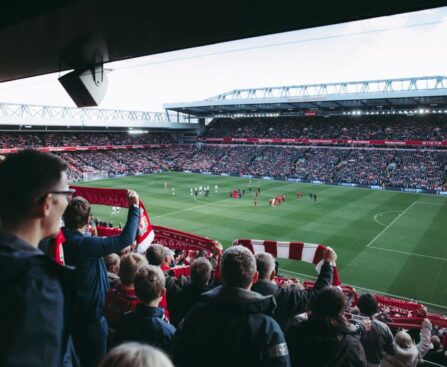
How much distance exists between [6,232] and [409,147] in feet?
195

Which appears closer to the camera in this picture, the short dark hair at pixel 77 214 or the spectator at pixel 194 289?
the short dark hair at pixel 77 214

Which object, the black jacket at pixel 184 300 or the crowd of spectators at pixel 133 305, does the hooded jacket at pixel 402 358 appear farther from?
the black jacket at pixel 184 300

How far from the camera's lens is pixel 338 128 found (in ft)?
201

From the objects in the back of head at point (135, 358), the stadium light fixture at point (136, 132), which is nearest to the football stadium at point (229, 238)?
the back of head at point (135, 358)

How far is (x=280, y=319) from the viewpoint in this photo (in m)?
3.65

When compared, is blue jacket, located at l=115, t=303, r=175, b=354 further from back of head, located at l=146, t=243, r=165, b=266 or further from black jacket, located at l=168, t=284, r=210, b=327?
back of head, located at l=146, t=243, r=165, b=266

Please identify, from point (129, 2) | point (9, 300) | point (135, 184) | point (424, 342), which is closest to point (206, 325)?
point (9, 300)

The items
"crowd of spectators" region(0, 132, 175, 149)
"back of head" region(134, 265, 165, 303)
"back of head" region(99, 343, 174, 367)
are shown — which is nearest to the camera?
"back of head" region(99, 343, 174, 367)

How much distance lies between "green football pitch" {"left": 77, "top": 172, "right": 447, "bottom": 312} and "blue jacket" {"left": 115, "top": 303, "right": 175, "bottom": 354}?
49.2ft

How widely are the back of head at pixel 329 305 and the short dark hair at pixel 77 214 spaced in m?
2.56

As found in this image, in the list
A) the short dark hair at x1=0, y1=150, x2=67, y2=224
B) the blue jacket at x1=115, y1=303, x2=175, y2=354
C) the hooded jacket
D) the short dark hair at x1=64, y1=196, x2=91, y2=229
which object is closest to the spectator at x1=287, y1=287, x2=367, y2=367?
the blue jacket at x1=115, y1=303, x2=175, y2=354

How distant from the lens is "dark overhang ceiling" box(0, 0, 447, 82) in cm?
344

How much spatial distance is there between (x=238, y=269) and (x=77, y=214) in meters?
2.10

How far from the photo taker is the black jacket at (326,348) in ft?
9.30
